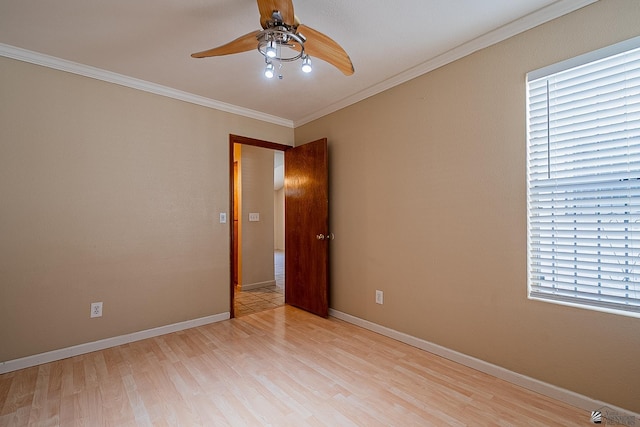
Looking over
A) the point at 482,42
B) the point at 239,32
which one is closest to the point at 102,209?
the point at 239,32

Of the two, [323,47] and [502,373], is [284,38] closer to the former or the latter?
[323,47]

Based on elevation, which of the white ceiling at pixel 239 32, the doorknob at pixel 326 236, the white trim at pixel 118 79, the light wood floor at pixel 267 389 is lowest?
the light wood floor at pixel 267 389

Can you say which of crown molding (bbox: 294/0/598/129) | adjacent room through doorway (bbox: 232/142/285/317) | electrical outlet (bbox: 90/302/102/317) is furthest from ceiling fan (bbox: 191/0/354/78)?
adjacent room through doorway (bbox: 232/142/285/317)

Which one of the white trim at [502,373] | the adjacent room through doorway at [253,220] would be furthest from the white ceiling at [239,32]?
the white trim at [502,373]

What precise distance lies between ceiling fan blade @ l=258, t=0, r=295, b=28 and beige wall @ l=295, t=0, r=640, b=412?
1510 millimetres

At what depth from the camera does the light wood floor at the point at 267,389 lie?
5.48ft

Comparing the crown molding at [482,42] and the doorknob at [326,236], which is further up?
the crown molding at [482,42]

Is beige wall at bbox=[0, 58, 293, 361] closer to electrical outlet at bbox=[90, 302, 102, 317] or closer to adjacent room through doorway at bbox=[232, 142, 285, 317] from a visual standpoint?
electrical outlet at bbox=[90, 302, 102, 317]

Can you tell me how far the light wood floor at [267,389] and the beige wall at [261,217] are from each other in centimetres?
202

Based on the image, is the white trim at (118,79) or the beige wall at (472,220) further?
the white trim at (118,79)

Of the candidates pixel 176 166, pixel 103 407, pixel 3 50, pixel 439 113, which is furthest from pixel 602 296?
pixel 3 50

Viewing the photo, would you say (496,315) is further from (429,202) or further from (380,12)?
(380,12)

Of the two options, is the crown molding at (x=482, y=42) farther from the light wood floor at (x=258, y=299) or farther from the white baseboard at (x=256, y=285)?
the white baseboard at (x=256, y=285)

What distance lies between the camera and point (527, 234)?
6.40 ft
